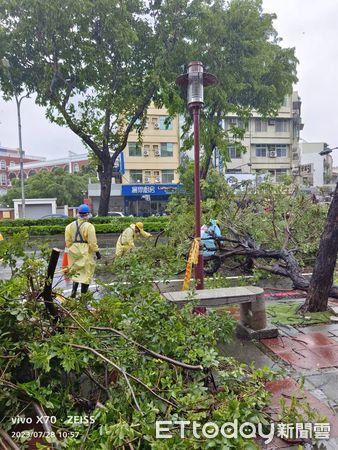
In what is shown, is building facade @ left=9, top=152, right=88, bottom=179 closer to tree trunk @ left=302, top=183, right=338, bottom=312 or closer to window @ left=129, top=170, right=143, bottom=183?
window @ left=129, top=170, right=143, bottom=183

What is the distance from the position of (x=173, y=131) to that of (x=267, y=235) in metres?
29.0

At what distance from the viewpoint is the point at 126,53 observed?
15.9 metres

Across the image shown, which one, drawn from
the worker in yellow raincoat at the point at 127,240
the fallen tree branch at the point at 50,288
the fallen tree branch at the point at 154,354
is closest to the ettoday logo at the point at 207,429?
the fallen tree branch at the point at 154,354

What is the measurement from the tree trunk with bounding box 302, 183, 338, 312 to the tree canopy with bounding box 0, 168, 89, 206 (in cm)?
3660

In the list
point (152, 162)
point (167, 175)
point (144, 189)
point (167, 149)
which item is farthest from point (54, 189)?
point (167, 149)

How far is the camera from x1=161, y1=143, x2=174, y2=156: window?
36031 mm

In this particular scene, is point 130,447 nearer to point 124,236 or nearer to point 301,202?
point 124,236

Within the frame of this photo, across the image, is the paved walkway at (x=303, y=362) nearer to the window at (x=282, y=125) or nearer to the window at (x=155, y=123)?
the window at (x=155, y=123)

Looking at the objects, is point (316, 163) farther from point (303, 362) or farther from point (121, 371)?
point (121, 371)

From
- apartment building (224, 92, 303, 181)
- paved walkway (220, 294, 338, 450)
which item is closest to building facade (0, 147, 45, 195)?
apartment building (224, 92, 303, 181)

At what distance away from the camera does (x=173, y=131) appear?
1412 inches

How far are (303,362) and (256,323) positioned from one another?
0.76 metres

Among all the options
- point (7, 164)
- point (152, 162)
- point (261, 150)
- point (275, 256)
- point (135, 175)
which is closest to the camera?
point (275, 256)

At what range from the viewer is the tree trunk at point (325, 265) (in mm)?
5000
